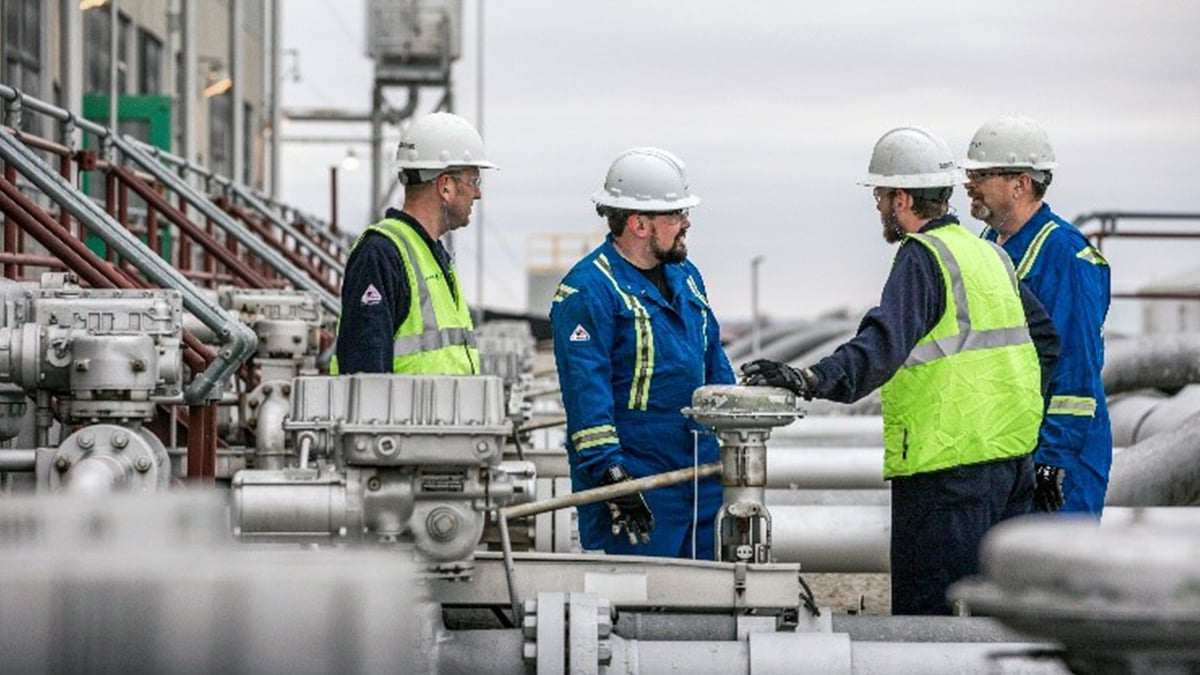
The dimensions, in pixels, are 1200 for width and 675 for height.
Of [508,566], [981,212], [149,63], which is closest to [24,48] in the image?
[149,63]

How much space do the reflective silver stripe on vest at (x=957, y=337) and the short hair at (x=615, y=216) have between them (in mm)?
1099

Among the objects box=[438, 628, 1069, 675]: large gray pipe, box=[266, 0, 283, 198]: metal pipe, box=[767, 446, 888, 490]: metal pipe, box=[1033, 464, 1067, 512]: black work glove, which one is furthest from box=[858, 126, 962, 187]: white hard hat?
box=[266, 0, 283, 198]: metal pipe

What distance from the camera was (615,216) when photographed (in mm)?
7703

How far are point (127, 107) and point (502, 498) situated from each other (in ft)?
54.9

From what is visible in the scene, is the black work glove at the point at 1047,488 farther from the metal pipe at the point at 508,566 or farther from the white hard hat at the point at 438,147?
the metal pipe at the point at 508,566

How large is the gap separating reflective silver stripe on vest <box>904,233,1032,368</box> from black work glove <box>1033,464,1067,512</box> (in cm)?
81

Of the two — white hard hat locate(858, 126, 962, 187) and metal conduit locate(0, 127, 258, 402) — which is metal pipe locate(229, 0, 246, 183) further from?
white hard hat locate(858, 126, 962, 187)

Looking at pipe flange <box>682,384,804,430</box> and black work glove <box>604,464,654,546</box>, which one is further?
black work glove <box>604,464,654,546</box>

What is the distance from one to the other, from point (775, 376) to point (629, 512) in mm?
780

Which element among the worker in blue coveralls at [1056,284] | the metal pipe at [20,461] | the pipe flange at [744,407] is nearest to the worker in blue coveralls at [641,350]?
the pipe flange at [744,407]

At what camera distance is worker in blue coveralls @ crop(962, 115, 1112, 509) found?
7.83 meters

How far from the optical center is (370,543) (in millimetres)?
5508

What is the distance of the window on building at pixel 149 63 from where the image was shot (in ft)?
81.8

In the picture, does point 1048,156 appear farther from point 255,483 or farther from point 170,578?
point 170,578
